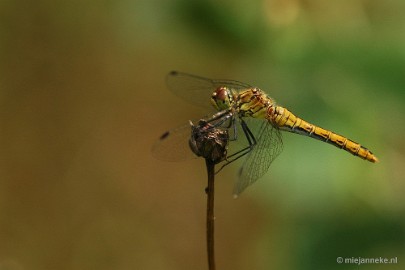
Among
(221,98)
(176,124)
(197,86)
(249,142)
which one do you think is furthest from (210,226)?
(176,124)

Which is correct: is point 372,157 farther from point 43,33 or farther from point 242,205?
point 43,33

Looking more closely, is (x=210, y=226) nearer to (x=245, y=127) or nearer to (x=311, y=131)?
(x=245, y=127)

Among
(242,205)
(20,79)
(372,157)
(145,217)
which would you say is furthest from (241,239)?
(20,79)

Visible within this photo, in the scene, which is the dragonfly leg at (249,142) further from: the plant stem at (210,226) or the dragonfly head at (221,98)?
the plant stem at (210,226)

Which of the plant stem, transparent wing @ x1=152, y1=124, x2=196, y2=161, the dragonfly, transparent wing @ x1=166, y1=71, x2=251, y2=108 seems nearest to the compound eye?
the dragonfly

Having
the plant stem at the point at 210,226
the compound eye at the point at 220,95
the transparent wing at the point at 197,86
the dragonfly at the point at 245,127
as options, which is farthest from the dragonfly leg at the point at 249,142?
the plant stem at the point at 210,226
